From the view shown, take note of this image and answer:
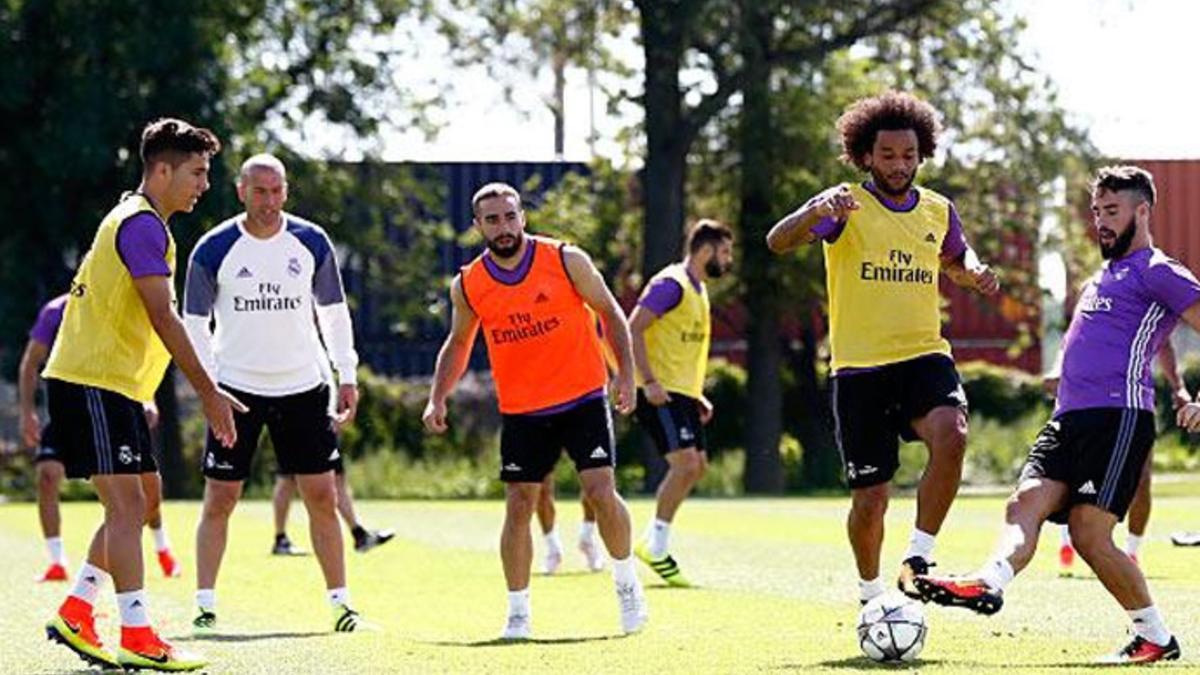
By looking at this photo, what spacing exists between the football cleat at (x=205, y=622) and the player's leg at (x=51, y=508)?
5.41 m

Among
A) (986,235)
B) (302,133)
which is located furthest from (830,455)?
(302,133)

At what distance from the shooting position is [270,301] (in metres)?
14.0

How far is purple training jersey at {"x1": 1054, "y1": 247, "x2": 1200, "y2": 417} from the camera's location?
11.3 meters

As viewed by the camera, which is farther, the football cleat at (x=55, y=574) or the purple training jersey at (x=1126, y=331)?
the football cleat at (x=55, y=574)

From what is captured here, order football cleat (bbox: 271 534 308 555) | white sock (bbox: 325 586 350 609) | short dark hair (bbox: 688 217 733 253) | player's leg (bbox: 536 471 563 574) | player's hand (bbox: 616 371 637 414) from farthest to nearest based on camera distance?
football cleat (bbox: 271 534 308 555) → player's leg (bbox: 536 471 563 574) → short dark hair (bbox: 688 217 733 253) → white sock (bbox: 325 586 350 609) → player's hand (bbox: 616 371 637 414)

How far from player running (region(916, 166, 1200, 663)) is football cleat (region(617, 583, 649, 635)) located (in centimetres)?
260

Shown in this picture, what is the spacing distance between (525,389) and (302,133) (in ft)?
119

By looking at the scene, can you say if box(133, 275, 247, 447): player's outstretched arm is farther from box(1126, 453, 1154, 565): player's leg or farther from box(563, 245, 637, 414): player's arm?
box(1126, 453, 1154, 565): player's leg

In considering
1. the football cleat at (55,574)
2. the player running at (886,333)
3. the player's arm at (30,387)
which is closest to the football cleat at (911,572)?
the player running at (886,333)

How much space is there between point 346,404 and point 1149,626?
4.39 metres

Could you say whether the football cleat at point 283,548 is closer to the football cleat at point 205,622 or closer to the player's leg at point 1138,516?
the player's leg at point 1138,516

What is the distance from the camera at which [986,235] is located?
49750 mm

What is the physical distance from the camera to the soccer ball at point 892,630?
11.2 metres

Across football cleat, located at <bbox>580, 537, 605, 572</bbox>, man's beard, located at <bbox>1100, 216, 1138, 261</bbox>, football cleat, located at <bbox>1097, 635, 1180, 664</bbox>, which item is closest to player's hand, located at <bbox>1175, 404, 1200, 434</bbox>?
man's beard, located at <bbox>1100, 216, 1138, 261</bbox>
